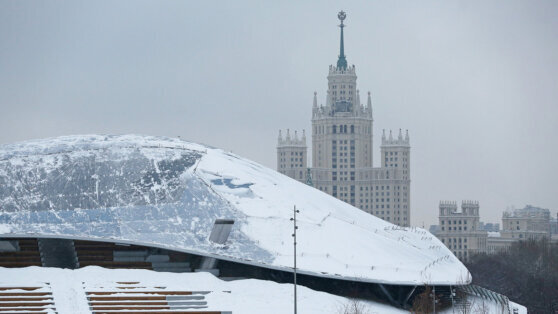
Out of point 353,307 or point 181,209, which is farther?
point 181,209

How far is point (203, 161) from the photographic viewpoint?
9050 centimetres

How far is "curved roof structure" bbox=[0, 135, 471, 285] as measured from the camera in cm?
8231

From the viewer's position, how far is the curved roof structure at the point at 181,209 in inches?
3241

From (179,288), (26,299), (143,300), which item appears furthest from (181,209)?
(26,299)

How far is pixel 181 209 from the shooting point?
85.3 meters

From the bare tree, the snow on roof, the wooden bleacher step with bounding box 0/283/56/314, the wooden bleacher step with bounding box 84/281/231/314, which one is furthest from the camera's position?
the bare tree

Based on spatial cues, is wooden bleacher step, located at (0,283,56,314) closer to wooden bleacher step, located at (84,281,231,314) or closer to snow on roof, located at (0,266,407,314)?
snow on roof, located at (0,266,407,314)

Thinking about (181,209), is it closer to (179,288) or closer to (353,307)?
(179,288)

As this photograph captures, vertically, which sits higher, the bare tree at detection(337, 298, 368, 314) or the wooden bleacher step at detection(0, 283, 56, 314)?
the wooden bleacher step at detection(0, 283, 56, 314)

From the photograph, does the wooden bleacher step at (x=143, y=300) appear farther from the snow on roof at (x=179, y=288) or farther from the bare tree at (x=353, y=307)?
the bare tree at (x=353, y=307)

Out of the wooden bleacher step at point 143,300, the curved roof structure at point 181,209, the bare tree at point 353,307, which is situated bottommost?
the bare tree at point 353,307

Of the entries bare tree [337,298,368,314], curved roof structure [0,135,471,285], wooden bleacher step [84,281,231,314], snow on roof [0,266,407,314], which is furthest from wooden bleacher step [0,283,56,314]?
bare tree [337,298,368,314]

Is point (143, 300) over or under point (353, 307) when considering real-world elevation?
over

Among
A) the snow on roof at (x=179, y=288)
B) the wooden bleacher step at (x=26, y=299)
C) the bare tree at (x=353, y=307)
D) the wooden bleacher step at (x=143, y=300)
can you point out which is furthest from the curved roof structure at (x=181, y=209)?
the wooden bleacher step at (x=26, y=299)
